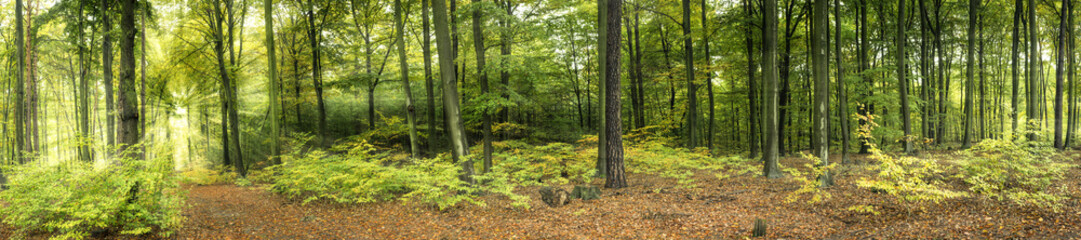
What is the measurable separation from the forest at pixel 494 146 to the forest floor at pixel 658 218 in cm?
6

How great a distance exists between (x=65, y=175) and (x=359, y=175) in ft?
13.6

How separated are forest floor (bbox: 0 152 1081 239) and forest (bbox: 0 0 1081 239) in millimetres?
56

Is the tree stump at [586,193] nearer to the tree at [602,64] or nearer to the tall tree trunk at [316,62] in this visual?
the tree at [602,64]

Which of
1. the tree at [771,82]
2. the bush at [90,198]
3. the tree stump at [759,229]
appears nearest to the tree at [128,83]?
the bush at [90,198]

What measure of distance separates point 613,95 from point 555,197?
2668mm

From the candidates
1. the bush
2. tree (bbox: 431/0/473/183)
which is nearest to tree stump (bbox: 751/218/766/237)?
tree (bbox: 431/0/473/183)

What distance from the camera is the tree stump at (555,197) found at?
8355 mm

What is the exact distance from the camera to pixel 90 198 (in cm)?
497

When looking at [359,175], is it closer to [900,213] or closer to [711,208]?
[711,208]

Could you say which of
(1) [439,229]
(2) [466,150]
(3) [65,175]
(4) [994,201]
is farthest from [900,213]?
(3) [65,175]

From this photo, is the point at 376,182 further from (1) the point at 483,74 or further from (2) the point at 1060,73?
(2) the point at 1060,73

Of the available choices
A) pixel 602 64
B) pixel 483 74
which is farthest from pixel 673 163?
pixel 483 74

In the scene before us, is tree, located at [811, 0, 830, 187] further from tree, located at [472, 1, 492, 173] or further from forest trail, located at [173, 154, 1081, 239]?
tree, located at [472, 1, 492, 173]

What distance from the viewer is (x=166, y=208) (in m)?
5.66
